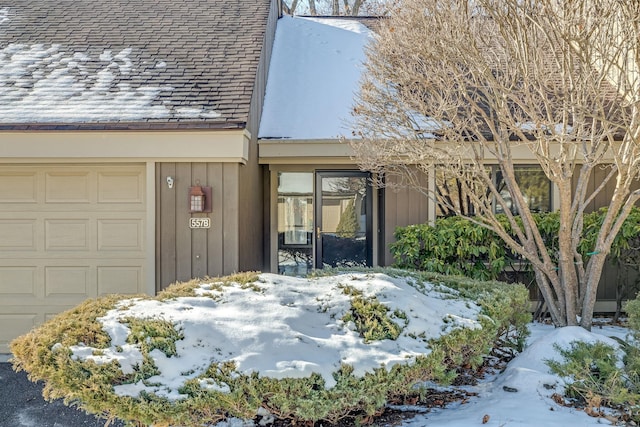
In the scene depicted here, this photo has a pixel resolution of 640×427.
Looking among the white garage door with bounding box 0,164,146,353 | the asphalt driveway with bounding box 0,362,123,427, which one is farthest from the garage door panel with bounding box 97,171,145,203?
the asphalt driveway with bounding box 0,362,123,427

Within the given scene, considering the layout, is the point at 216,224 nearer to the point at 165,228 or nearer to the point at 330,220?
the point at 165,228

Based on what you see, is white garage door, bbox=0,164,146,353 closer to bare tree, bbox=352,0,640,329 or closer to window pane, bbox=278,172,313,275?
window pane, bbox=278,172,313,275

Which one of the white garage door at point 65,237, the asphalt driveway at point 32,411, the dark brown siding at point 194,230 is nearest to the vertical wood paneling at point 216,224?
the dark brown siding at point 194,230

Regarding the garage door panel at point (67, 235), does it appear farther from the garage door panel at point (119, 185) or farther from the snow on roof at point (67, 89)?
the snow on roof at point (67, 89)

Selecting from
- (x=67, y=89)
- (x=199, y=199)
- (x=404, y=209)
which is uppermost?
(x=67, y=89)

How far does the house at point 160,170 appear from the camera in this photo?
6188 millimetres

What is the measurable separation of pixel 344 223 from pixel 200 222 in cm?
310

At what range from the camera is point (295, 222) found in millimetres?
8883

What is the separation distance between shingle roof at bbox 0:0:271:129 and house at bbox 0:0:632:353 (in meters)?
0.03

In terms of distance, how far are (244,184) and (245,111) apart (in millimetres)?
1027

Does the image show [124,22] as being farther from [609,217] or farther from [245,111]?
[609,217]

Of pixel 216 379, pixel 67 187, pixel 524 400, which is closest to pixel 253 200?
pixel 67 187

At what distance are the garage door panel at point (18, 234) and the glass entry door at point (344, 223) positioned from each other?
14.0 ft

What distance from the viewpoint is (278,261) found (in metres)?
8.85
